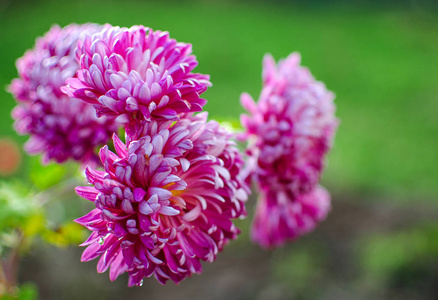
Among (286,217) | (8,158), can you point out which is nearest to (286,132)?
(286,217)

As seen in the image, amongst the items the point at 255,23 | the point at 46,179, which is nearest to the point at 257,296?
the point at 46,179

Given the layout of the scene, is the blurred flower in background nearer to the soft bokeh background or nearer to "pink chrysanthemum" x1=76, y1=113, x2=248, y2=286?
the soft bokeh background

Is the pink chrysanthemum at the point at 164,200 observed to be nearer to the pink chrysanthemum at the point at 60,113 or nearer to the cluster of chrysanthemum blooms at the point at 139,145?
the cluster of chrysanthemum blooms at the point at 139,145

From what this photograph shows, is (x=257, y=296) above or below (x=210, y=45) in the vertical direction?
below

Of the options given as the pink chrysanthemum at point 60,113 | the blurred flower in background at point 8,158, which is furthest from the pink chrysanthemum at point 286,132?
the blurred flower in background at point 8,158

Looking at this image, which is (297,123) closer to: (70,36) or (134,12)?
(70,36)

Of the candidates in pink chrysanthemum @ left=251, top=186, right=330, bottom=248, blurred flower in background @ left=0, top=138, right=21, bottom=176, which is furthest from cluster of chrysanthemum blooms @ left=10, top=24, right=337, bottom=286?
blurred flower in background @ left=0, top=138, right=21, bottom=176
